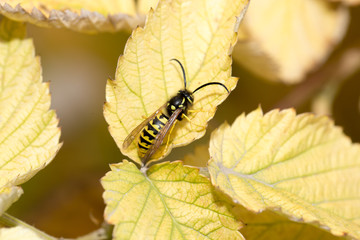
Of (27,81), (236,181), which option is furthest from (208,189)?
(27,81)

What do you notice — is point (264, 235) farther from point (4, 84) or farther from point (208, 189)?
point (4, 84)

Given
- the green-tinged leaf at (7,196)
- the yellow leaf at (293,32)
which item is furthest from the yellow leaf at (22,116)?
the yellow leaf at (293,32)

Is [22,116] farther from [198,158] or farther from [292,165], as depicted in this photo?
[292,165]

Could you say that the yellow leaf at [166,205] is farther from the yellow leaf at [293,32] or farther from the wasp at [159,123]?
the yellow leaf at [293,32]

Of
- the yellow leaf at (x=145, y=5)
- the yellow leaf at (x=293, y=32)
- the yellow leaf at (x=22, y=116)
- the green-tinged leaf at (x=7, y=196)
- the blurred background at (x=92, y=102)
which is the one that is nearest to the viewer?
the green-tinged leaf at (x=7, y=196)

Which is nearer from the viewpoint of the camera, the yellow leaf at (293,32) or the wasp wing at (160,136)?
the wasp wing at (160,136)
